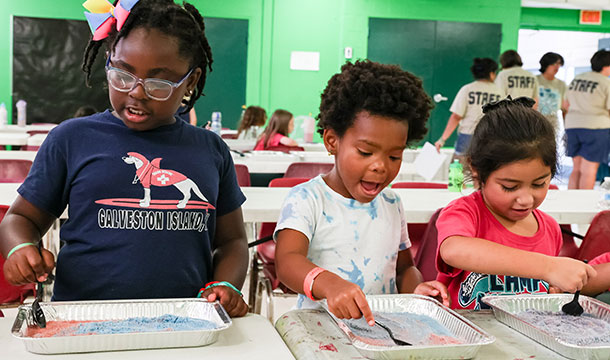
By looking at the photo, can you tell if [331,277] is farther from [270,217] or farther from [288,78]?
[288,78]

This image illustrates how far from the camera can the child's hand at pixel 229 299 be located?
1.19 meters

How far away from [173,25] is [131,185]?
355 millimetres

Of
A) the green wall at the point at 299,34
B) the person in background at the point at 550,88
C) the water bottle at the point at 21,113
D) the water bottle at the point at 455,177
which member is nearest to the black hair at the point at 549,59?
the person in background at the point at 550,88

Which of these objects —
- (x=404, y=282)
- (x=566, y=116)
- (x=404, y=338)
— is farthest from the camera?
(x=566, y=116)

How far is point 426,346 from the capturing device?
96 centimetres

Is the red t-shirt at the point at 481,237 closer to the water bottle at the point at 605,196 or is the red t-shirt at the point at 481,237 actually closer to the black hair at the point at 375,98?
the black hair at the point at 375,98

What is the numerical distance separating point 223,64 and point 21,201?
24.5 feet

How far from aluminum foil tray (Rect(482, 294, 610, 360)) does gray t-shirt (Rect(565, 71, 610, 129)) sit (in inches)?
243

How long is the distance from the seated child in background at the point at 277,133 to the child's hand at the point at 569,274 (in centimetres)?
402

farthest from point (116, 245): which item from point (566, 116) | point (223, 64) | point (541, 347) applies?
point (223, 64)

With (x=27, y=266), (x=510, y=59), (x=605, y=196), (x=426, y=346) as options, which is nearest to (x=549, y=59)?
(x=510, y=59)

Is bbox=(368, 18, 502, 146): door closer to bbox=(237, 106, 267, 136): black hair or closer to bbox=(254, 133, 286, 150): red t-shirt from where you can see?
bbox=(237, 106, 267, 136): black hair

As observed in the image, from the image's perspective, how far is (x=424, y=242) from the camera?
2182mm

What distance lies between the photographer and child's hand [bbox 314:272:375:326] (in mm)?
1038
